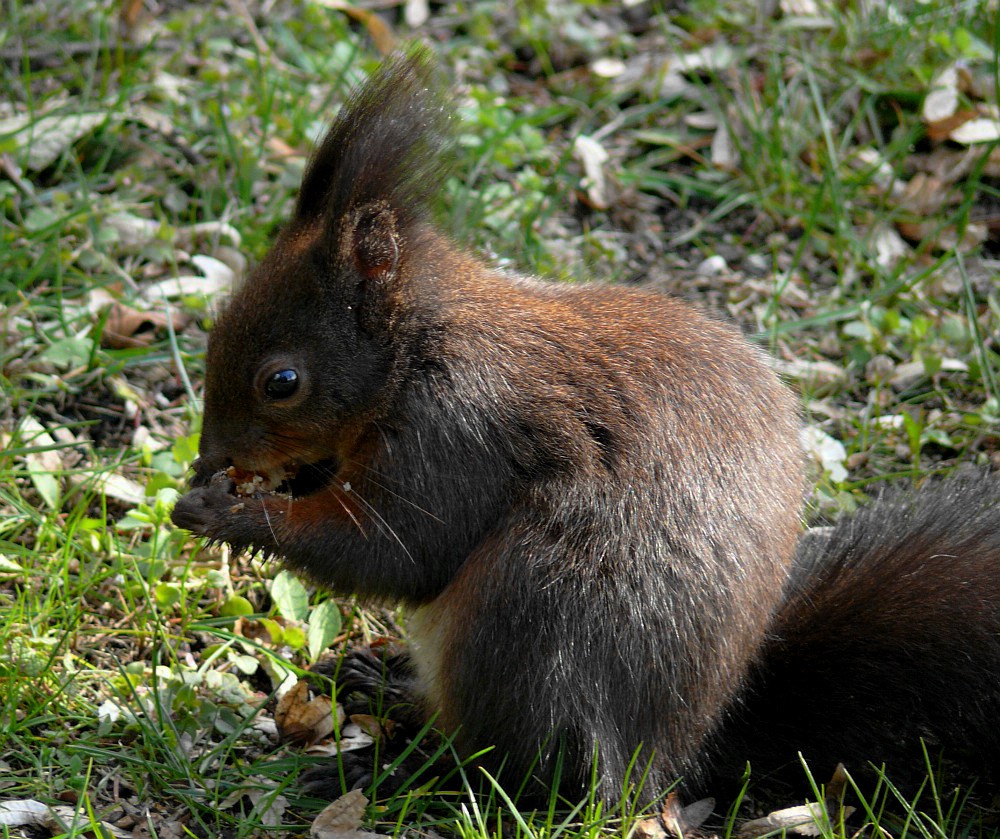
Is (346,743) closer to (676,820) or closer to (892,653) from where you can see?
(676,820)

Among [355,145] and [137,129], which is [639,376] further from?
[137,129]

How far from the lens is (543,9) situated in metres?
5.43

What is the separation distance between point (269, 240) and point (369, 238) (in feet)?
4.89

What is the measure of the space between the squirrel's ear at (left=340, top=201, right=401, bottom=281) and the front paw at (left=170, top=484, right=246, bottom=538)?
573 mm

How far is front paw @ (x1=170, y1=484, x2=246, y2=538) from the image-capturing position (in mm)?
2779

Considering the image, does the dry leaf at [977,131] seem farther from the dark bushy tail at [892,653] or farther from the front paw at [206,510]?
the front paw at [206,510]

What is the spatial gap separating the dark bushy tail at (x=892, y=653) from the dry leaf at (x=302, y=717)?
882 millimetres

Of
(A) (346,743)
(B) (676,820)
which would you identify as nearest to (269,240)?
(A) (346,743)

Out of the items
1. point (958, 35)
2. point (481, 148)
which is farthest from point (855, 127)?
point (481, 148)

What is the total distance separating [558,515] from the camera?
2605 mm

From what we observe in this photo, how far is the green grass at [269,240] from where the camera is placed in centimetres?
273

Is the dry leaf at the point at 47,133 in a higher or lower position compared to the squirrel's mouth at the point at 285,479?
higher

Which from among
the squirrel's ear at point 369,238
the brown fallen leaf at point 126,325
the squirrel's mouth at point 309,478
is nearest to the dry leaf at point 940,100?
the squirrel's ear at point 369,238

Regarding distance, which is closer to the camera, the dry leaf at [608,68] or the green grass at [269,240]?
the green grass at [269,240]
